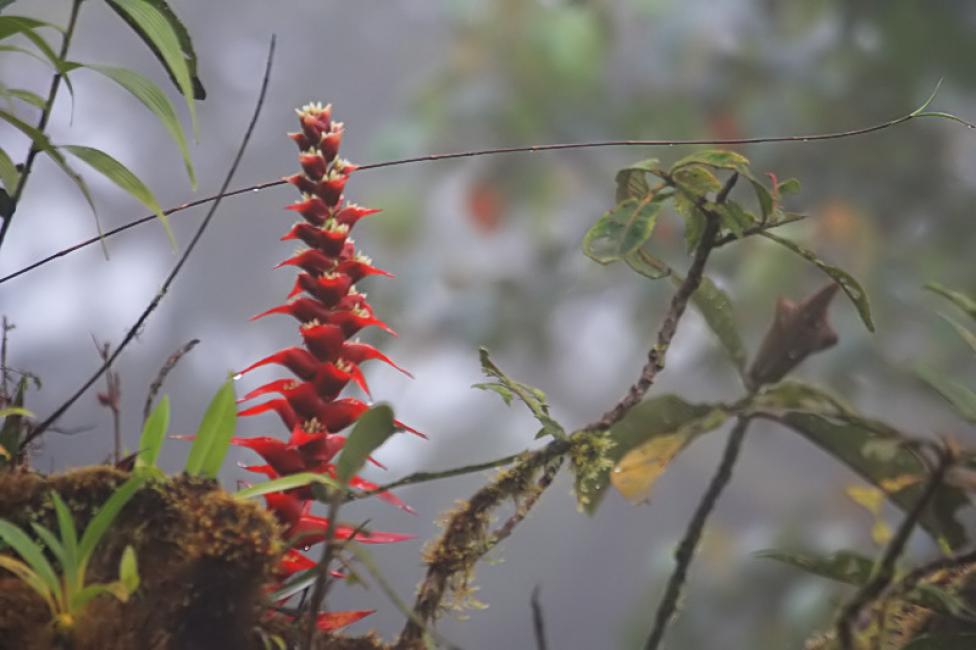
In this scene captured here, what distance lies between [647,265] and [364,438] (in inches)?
8.0

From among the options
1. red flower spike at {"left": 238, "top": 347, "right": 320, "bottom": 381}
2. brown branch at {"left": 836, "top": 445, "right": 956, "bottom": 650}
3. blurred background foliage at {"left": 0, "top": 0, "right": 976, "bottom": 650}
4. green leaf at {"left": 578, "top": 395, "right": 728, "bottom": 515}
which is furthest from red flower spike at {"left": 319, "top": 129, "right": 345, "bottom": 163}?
blurred background foliage at {"left": 0, "top": 0, "right": 976, "bottom": 650}

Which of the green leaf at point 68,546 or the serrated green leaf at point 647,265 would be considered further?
the serrated green leaf at point 647,265

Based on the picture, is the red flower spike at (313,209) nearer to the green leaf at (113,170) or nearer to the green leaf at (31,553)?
the green leaf at (113,170)

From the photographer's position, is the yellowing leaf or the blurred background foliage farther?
the blurred background foliage

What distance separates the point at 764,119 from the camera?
2.18 metres

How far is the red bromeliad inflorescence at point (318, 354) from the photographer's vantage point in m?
0.45

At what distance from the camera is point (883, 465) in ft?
1.59

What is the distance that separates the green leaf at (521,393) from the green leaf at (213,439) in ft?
0.39

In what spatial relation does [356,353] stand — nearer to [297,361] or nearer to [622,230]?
[297,361]

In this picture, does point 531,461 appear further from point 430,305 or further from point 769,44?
point 769,44

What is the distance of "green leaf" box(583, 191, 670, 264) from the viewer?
454mm

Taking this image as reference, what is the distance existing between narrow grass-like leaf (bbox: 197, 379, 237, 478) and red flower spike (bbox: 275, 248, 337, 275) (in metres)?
0.08

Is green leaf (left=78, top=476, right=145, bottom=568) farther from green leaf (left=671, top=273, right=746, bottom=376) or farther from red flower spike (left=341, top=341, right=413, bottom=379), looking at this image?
green leaf (left=671, top=273, right=746, bottom=376)

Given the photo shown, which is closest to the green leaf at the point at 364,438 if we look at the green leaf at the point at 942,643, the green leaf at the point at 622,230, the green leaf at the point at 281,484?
the green leaf at the point at 281,484
